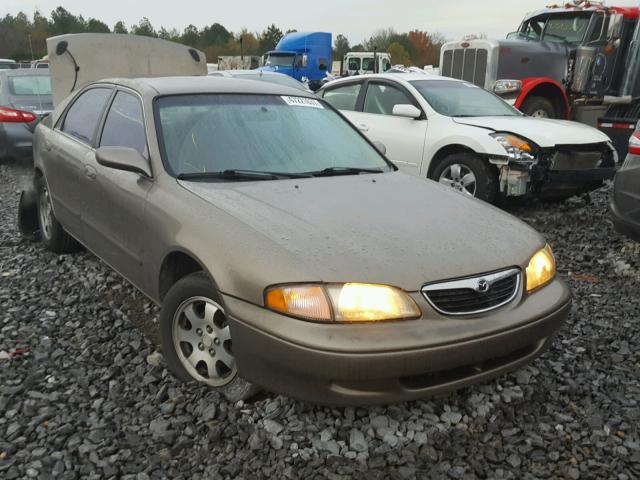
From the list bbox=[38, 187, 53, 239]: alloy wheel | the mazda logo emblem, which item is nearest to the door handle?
bbox=[38, 187, 53, 239]: alloy wheel

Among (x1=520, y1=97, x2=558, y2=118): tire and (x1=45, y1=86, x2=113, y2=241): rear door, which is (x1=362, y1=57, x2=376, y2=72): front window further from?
(x1=45, y1=86, x2=113, y2=241): rear door

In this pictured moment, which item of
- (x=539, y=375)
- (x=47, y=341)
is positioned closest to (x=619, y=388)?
(x=539, y=375)

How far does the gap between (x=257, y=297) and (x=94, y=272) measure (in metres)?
2.63

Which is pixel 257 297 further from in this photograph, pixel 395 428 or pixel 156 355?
pixel 156 355

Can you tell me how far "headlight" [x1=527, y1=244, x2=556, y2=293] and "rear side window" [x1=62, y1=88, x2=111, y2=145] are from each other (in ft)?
9.75

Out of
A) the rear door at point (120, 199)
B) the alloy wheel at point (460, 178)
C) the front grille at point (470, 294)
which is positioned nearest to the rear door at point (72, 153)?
the rear door at point (120, 199)

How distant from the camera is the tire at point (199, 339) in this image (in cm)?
263

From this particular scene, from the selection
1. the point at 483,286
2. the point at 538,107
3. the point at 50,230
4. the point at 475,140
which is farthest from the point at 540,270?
the point at 538,107

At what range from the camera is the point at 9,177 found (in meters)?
8.62

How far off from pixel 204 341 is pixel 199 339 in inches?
2.1

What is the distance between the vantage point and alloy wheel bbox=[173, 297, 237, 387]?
104 inches

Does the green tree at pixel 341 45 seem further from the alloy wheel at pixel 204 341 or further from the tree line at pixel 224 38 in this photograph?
the alloy wheel at pixel 204 341

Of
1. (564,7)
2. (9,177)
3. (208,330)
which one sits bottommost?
(9,177)

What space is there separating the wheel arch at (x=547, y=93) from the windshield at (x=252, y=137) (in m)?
6.84
